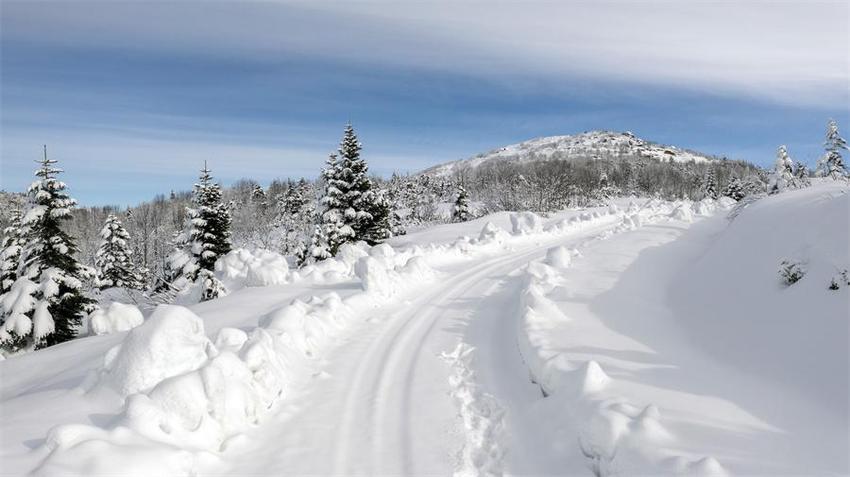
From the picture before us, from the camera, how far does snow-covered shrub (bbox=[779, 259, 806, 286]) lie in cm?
793

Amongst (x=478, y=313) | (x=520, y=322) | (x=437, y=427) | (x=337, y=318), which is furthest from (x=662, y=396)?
(x=337, y=318)

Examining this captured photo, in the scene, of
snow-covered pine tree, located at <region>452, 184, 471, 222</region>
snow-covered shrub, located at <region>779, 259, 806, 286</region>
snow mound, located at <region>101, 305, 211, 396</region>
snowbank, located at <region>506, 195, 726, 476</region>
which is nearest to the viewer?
snowbank, located at <region>506, 195, 726, 476</region>

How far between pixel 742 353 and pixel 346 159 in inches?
982

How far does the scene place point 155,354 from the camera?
19.9 ft

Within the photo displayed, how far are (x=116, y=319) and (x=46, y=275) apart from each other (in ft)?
36.7

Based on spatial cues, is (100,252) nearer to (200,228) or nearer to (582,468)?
(200,228)

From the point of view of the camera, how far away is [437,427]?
232 inches

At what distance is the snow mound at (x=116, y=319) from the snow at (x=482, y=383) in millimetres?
40

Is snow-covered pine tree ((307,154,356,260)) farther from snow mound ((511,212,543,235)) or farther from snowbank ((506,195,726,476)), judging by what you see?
snowbank ((506,195,726,476))

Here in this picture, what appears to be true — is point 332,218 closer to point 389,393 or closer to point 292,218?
point 389,393

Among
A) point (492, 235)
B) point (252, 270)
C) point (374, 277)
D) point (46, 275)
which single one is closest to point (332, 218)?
point (492, 235)

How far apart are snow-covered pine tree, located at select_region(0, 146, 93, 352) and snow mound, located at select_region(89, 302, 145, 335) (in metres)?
9.59

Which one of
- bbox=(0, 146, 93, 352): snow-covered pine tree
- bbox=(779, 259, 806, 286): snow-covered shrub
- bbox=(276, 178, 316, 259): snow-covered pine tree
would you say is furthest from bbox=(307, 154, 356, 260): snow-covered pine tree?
bbox=(276, 178, 316, 259): snow-covered pine tree

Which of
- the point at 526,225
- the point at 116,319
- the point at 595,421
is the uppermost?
the point at 526,225
